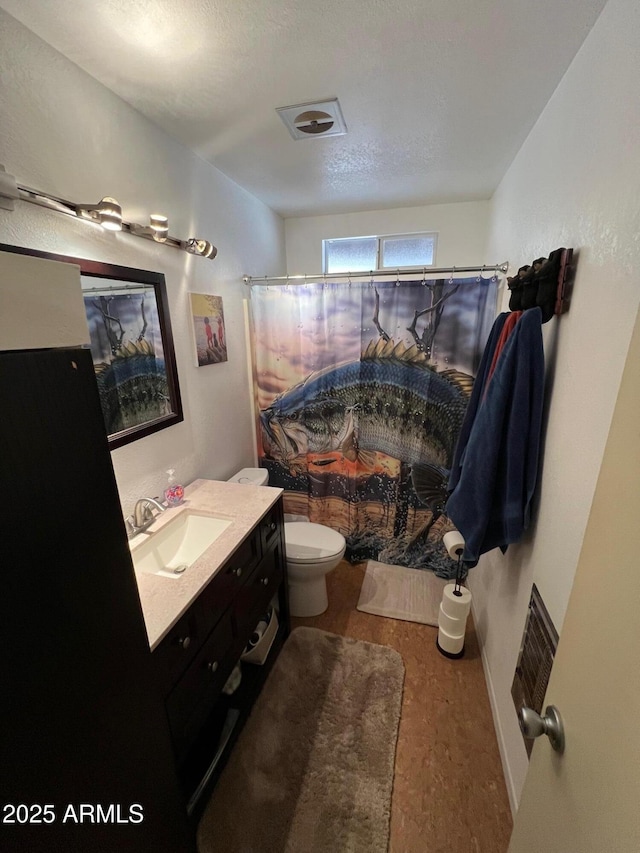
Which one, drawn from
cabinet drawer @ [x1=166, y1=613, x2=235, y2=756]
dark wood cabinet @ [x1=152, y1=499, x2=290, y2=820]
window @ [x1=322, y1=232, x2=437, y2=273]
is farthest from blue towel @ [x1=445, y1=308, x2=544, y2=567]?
window @ [x1=322, y1=232, x2=437, y2=273]

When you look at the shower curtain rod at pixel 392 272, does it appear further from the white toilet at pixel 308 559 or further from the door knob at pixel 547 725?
the door knob at pixel 547 725

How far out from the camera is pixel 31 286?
530 millimetres

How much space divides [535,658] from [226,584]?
1080mm

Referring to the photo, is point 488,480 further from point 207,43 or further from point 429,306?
point 207,43

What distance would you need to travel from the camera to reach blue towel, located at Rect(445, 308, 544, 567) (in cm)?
115

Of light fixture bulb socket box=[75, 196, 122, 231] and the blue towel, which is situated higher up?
light fixture bulb socket box=[75, 196, 122, 231]

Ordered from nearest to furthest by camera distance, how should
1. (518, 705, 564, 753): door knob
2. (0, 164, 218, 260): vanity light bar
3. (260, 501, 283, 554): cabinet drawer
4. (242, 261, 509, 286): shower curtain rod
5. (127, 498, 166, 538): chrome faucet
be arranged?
(518, 705, 564, 753): door knob < (0, 164, 218, 260): vanity light bar < (127, 498, 166, 538): chrome faucet < (260, 501, 283, 554): cabinet drawer < (242, 261, 509, 286): shower curtain rod

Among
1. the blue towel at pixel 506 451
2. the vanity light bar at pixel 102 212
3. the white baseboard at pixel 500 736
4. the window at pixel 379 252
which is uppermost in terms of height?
the window at pixel 379 252

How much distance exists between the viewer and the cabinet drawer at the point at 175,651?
0.96 meters

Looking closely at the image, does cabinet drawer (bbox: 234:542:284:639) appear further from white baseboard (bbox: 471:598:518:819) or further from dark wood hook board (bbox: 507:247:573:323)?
dark wood hook board (bbox: 507:247:573:323)

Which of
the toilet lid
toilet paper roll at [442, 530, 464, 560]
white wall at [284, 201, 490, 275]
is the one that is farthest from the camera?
white wall at [284, 201, 490, 275]

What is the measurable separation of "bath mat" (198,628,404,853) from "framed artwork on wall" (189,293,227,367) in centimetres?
167

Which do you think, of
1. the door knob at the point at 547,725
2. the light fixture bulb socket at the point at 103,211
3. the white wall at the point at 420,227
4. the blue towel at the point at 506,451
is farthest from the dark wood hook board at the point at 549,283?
the light fixture bulb socket at the point at 103,211

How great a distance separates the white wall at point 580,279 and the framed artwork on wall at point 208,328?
155 cm
